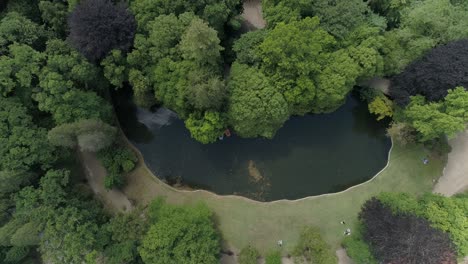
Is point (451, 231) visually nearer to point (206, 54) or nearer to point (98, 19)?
point (206, 54)

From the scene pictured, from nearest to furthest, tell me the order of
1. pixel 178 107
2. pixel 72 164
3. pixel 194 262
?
pixel 194 262 → pixel 178 107 → pixel 72 164

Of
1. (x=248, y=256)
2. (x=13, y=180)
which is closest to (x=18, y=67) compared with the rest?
(x=13, y=180)

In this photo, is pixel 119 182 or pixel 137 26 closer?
pixel 137 26

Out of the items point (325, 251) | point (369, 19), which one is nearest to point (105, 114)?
point (325, 251)

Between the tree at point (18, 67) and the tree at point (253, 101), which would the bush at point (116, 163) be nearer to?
the tree at point (18, 67)

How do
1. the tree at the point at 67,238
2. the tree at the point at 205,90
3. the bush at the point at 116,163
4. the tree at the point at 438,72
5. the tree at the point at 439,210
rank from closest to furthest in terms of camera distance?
the tree at the point at 67,238 < the tree at the point at 439,210 < the tree at the point at 205,90 < the tree at the point at 438,72 < the bush at the point at 116,163

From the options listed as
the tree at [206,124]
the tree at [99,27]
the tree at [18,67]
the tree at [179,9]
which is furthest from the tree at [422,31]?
the tree at [18,67]

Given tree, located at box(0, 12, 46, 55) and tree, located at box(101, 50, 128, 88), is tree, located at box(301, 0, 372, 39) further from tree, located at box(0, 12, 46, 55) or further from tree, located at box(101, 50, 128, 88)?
tree, located at box(0, 12, 46, 55)
